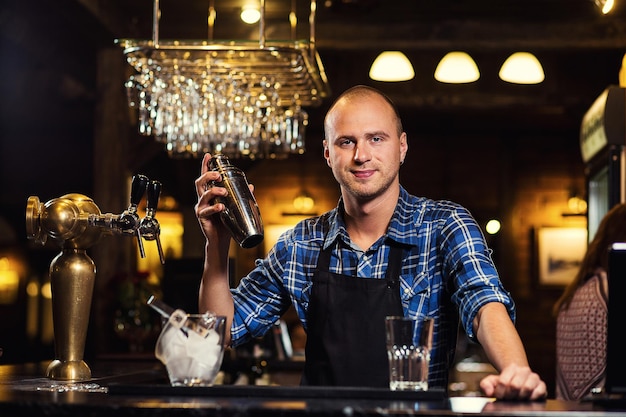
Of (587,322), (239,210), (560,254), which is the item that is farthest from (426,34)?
(239,210)

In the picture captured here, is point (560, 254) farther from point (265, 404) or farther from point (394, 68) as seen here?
point (265, 404)

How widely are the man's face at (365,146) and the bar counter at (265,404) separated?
2.24ft

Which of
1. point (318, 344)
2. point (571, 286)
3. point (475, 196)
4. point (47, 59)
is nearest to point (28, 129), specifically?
point (47, 59)

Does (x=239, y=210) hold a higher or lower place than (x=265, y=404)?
higher

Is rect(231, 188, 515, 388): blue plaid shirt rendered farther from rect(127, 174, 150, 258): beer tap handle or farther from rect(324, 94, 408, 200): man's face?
rect(127, 174, 150, 258): beer tap handle

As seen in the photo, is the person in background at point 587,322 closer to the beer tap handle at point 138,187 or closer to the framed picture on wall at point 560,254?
the beer tap handle at point 138,187

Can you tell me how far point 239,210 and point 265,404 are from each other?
55 centimetres

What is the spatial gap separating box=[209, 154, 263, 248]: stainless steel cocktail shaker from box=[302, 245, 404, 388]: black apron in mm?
324

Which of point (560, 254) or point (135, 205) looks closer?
point (135, 205)

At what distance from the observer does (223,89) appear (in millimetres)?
4840

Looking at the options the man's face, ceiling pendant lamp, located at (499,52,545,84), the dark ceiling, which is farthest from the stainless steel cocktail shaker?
ceiling pendant lamp, located at (499,52,545,84)

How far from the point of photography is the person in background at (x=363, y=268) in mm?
2205

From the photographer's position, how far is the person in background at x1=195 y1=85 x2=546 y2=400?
2.21 meters

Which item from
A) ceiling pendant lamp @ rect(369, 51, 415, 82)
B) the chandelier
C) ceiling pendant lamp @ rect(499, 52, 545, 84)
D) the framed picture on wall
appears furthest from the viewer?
the framed picture on wall
